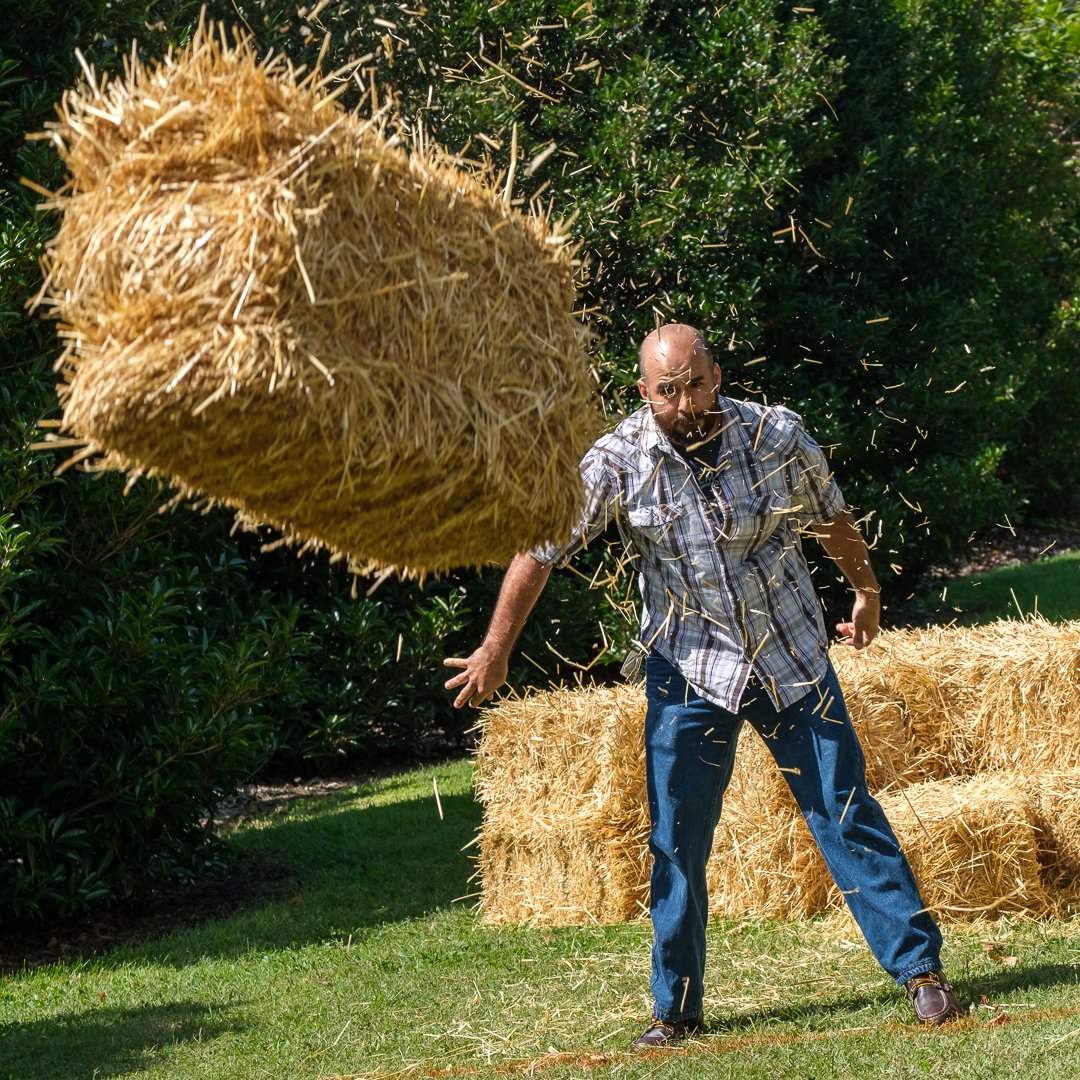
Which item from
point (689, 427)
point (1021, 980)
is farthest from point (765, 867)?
point (689, 427)

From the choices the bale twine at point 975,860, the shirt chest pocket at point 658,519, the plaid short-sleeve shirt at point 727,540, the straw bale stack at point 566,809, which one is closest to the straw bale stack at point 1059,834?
the bale twine at point 975,860

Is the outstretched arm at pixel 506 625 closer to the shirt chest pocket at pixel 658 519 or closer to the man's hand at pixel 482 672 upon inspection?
the man's hand at pixel 482 672

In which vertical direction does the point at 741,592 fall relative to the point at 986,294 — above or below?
below

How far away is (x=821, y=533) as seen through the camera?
5164 millimetres

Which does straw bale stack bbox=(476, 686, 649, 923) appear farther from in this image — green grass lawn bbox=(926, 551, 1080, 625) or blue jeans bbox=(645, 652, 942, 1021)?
green grass lawn bbox=(926, 551, 1080, 625)

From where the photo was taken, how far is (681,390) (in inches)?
188

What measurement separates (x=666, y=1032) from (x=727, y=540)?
5.41 ft

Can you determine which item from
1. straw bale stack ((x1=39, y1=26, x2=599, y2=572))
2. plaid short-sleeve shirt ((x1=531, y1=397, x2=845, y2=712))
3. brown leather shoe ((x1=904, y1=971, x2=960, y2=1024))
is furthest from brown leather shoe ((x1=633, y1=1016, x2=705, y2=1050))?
straw bale stack ((x1=39, y1=26, x2=599, y2=572))

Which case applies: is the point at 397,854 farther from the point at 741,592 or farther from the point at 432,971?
the point at 741,592

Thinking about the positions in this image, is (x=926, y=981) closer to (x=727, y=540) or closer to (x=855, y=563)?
(x=855, y=563)

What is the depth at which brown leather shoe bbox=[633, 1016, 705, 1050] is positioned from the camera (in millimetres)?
4887

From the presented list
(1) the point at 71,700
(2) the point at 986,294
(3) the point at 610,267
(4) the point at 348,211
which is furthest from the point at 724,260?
(4) the point at 348,211

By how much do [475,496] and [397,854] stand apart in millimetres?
5070

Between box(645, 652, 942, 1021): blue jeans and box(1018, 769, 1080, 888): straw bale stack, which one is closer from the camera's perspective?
box(645, 652, 942, 1021): blue jeans
